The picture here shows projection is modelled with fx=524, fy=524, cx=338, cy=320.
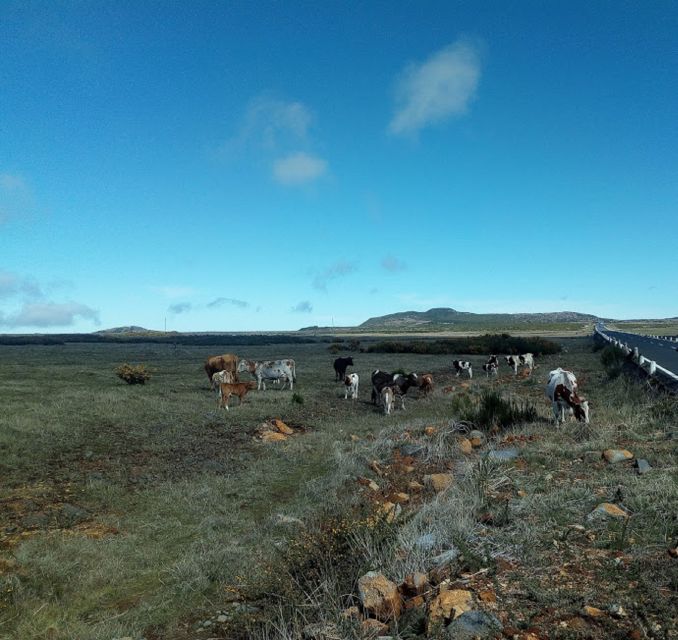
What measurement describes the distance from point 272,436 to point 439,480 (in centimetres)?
697

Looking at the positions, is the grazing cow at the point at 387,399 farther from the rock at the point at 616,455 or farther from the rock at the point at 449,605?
the rock at the point at 449,605

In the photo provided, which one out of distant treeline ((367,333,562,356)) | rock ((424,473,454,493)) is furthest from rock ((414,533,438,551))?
distant treeline ((367,333,562,356))

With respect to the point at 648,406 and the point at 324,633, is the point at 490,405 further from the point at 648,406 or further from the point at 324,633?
the point at 324,633

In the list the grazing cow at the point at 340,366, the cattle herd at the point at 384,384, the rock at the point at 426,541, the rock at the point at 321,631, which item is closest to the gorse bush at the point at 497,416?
the cattle herd at the point at 384,384

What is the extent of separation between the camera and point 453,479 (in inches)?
328

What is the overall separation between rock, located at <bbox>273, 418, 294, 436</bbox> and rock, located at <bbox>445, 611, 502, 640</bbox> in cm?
1158

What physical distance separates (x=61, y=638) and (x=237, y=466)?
6.61 metres

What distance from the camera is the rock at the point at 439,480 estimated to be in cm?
821

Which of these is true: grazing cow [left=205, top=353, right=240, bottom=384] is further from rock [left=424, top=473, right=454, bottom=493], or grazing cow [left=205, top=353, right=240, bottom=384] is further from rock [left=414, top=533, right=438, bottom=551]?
rock [left=414, top=533, right=438, bottom=551]

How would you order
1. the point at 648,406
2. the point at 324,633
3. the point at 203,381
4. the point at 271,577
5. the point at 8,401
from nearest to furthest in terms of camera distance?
the point at 324,633, the point at 271,577, the point at 648,406, the point at 8,401, the point at 203,381

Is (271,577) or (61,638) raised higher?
(271,577)

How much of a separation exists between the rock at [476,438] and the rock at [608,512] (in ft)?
17.5

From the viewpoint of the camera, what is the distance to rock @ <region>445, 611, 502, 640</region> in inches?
152

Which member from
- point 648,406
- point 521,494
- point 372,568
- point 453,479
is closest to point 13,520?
point 372,568
